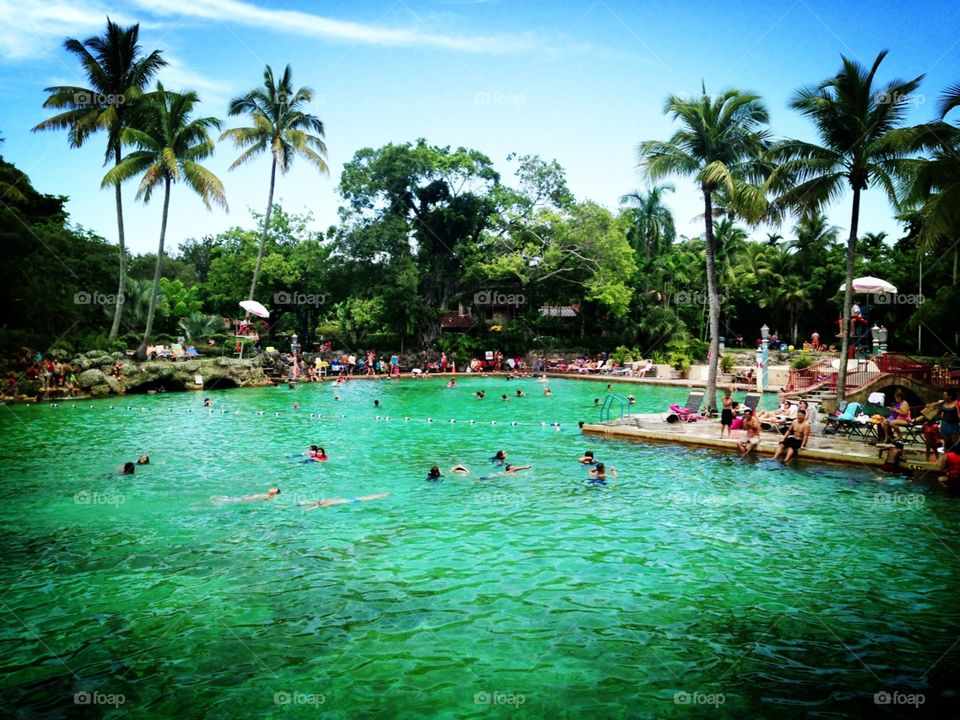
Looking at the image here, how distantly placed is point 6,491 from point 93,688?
9891 millimetres

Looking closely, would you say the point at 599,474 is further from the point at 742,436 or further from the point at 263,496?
the point at 263,496

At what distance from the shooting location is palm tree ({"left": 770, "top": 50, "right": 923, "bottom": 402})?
2028cm

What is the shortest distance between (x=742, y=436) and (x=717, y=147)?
10.6 metres

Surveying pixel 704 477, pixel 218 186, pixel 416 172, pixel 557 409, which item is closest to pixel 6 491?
pixel 704 477

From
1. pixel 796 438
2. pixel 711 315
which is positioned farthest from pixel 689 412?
pixel 796 438

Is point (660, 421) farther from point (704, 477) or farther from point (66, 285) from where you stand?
point (66, 285)

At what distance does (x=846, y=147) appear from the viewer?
21.0 meters

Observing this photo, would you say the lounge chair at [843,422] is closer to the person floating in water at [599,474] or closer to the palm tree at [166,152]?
the person floating in water at [599,474]

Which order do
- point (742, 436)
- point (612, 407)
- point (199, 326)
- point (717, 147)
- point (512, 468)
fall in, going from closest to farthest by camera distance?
point (512, 468)
point (742, 436)
point (717, 147)
point (612, 407)
point (199, 326)

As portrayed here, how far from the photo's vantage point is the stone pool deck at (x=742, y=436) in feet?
52.1

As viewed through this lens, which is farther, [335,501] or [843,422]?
[843,422]

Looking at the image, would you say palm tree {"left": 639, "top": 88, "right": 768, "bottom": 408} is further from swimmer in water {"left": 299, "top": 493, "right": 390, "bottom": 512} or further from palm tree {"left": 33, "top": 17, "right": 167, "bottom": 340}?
palm tree {"left": 33, "top": 17, "right": 167, "bottom": 340}

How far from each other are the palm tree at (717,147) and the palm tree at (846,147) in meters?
1.30

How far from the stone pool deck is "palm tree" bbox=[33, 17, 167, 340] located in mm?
28867
